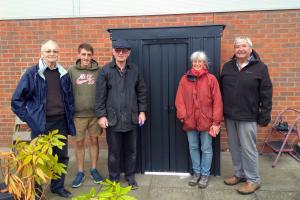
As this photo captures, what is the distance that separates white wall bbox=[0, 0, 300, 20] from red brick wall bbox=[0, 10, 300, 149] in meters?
0.08

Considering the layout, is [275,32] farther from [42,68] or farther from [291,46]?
[42,68]

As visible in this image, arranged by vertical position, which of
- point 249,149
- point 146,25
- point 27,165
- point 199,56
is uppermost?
point 146,25

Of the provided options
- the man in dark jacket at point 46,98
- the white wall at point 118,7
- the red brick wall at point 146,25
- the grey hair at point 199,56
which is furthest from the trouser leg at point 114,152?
the white wall at point 118,7

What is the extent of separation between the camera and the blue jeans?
4371 mm

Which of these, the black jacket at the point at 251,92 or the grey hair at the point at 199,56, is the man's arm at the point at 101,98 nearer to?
the grey hair at the point at 199,56

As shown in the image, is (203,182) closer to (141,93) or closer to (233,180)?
(233,180)

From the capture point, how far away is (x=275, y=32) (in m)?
5.43

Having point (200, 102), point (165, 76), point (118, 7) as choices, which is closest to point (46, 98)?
point (165, 76)

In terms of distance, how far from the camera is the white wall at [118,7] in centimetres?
543

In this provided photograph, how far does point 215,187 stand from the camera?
4.38m

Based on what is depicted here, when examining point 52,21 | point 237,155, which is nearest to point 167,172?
point 237,155

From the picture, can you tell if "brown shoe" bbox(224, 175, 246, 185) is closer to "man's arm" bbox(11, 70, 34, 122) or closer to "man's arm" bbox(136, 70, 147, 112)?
"man's arm" bbox(136, 70, 147, 112)

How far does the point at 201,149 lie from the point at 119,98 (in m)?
1.20

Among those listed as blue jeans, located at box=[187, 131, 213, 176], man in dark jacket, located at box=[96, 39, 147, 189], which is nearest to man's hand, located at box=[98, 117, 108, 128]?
man in dark jacket, located at box=[96, 39, 147, 189]
